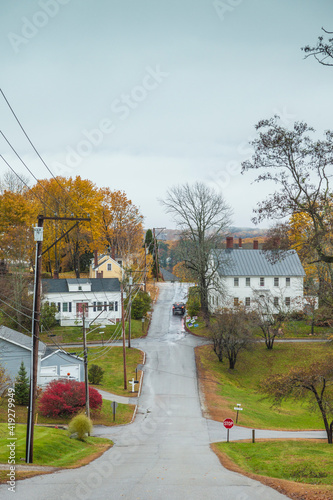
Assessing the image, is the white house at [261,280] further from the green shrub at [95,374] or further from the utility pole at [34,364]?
the utility pole at [34,364]

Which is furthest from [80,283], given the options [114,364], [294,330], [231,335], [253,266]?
[294,330]

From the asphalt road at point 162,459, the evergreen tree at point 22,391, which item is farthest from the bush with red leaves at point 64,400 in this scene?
the asphalt road at point 162,459

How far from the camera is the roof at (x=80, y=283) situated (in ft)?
154

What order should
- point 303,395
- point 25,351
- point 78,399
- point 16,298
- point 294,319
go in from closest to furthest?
point 303,395
point 78,399
point 25,351
point 16,298
point 294,319

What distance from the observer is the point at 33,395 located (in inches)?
599

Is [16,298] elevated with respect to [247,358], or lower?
elevated

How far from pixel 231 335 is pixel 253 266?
18331 mm

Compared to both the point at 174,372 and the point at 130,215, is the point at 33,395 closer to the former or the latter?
the point at 174,372

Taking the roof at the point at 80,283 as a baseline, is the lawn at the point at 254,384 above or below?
below

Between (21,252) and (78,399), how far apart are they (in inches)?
914

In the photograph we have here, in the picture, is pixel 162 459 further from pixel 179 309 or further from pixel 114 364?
pixel 179 309

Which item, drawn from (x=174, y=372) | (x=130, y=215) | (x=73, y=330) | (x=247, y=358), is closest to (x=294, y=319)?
(x=247, y=358)

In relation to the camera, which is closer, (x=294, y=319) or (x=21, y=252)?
(x=21, y=252)

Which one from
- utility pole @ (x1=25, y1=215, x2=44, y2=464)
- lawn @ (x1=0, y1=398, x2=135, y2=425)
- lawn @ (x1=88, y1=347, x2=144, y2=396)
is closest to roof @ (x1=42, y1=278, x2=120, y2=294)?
lawn @ (x1=88, y1=347, x2=144, y2=396)
